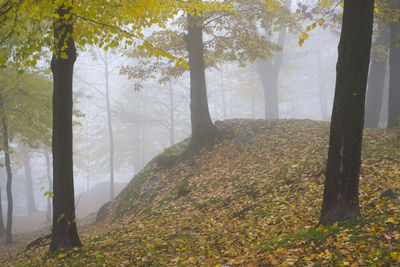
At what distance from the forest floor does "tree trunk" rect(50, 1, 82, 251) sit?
1.35 ft

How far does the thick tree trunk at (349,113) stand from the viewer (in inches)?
154

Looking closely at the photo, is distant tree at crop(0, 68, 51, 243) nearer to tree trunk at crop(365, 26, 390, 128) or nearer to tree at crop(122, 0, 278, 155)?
tree at crop(122, 0, 278, 155)

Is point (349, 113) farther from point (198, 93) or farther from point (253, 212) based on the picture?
point (198, 93)

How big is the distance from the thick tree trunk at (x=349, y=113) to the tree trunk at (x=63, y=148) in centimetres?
464

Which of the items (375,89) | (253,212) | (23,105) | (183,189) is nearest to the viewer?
(253,212)

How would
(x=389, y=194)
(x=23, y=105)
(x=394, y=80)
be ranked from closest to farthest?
(x=389, y=194), (x=394, y=80), (x=23, y=105)

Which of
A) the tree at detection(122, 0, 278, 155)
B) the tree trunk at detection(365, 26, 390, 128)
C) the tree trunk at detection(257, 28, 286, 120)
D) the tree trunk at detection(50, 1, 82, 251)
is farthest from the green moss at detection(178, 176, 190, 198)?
the tree trunk at detection(257, 28, 286, 120)

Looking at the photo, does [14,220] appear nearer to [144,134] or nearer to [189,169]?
[144,134]

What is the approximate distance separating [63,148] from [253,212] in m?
4.10

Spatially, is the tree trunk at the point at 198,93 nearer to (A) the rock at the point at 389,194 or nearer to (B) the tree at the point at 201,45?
(B) the tree at the point at 201,45

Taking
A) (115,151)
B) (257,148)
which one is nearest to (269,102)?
(257,148)

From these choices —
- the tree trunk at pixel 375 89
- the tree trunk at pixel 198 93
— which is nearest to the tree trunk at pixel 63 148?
the tree trunk at pixel 198 93

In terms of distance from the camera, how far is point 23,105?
11.8 m

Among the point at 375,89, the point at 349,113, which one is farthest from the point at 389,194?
the point at 375,89
